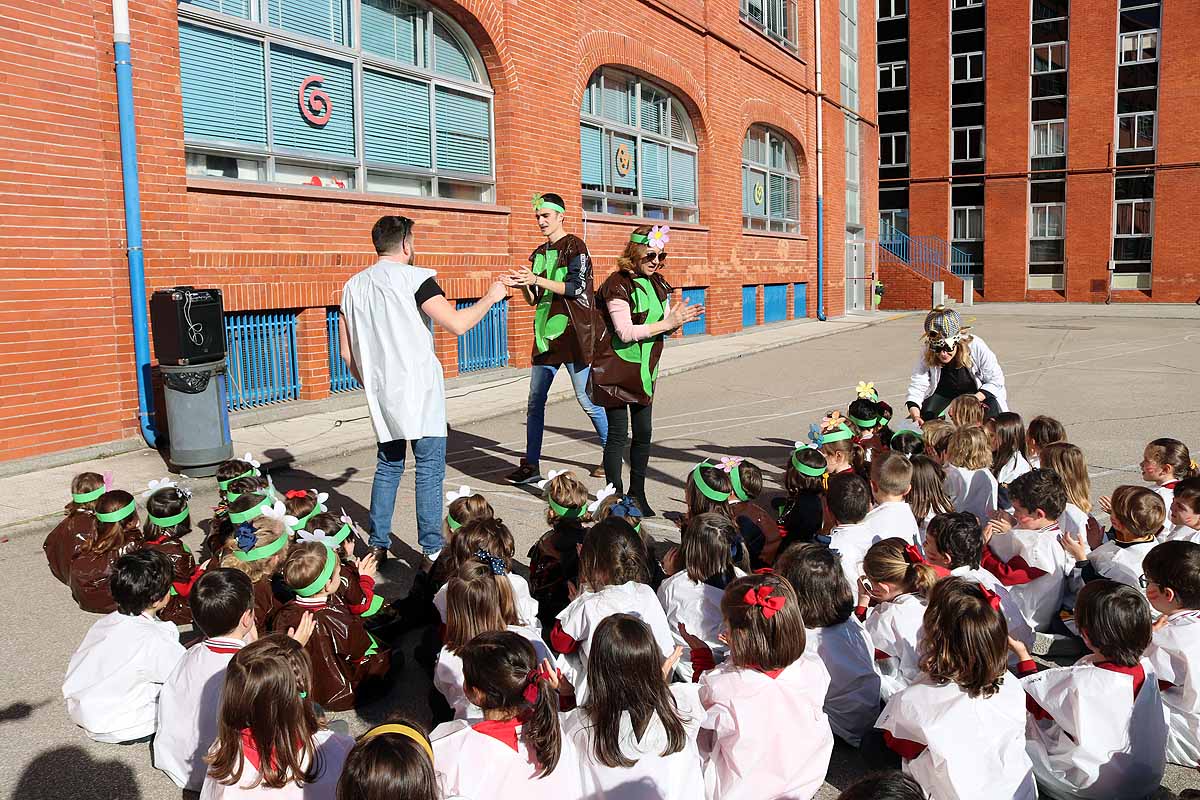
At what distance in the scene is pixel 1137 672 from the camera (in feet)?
10.3

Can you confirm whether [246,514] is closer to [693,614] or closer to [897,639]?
[693,614]

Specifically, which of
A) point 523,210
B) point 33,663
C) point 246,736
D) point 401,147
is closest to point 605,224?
point 523,210

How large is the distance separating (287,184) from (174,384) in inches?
158

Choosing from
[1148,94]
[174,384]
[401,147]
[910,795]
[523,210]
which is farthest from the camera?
[1148,94]

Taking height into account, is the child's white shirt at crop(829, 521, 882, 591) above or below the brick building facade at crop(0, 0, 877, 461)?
below

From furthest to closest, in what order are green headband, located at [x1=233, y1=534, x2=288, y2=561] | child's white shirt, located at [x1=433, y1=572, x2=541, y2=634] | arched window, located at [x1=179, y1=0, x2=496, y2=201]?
1. arched window, located at [x1=179, y1=0, x2=496, y2=201]
2. green headband, located at [x1=233, y1=534, x2=288, y2=561]
3. child's white shirt, located at [x1=433, y1=572, x2=541, y2=634]

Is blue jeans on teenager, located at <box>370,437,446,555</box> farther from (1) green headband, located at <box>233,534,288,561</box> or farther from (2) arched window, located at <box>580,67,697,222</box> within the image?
(2) arched window, located at <box>580,67,697,222</box>

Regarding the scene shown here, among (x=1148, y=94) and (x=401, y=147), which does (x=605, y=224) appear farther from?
(x=1148, y=94)

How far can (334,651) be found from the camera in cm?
386

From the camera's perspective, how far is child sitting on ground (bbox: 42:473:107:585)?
515 cm

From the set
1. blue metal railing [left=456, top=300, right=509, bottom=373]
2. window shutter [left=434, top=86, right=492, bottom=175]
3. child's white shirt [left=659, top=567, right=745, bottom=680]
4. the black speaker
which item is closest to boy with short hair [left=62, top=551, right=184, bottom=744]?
child's white shirt [left=659, top=567, right=745, bottom=680]

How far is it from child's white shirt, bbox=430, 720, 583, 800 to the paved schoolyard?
1.15 metres

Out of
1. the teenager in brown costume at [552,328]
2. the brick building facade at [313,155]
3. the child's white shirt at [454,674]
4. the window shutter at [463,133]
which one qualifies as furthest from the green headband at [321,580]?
the window shutter at [463,133]

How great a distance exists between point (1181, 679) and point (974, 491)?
7.49 ft
